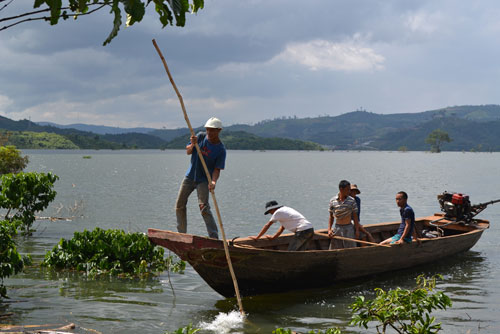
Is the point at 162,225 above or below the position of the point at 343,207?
below

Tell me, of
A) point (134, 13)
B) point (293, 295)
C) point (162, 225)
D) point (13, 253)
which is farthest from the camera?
point (162, 225)

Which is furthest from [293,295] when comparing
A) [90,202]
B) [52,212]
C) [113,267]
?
[90,202]

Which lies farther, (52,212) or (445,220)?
(52,212)

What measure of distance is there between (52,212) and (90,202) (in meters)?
6.94

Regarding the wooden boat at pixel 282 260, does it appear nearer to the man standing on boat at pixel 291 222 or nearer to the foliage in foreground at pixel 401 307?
the man standing on boat at pixel 291 222

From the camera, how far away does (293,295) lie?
1089 centimetres

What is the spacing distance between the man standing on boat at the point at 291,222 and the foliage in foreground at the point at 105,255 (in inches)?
129

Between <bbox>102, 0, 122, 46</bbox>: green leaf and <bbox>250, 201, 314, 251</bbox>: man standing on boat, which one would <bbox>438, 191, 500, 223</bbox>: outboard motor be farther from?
<bbox>102, 0, 122, 46</bbox>: green leaf

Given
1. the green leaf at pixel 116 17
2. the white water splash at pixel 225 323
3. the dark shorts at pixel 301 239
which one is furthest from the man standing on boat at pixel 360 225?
the green leaf at pixel 116 17

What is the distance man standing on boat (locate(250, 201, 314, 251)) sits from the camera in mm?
10375

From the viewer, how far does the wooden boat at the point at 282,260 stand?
9.16 meters

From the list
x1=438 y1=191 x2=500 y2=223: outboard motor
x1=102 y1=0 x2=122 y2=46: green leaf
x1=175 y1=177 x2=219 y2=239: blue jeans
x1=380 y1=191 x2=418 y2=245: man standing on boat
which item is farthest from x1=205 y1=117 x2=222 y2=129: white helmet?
x1=438 y1=191 x2=500 y2=223: outboard motor

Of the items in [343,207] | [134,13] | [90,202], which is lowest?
[90,202]

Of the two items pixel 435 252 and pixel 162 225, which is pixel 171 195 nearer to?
pixel 162 225
